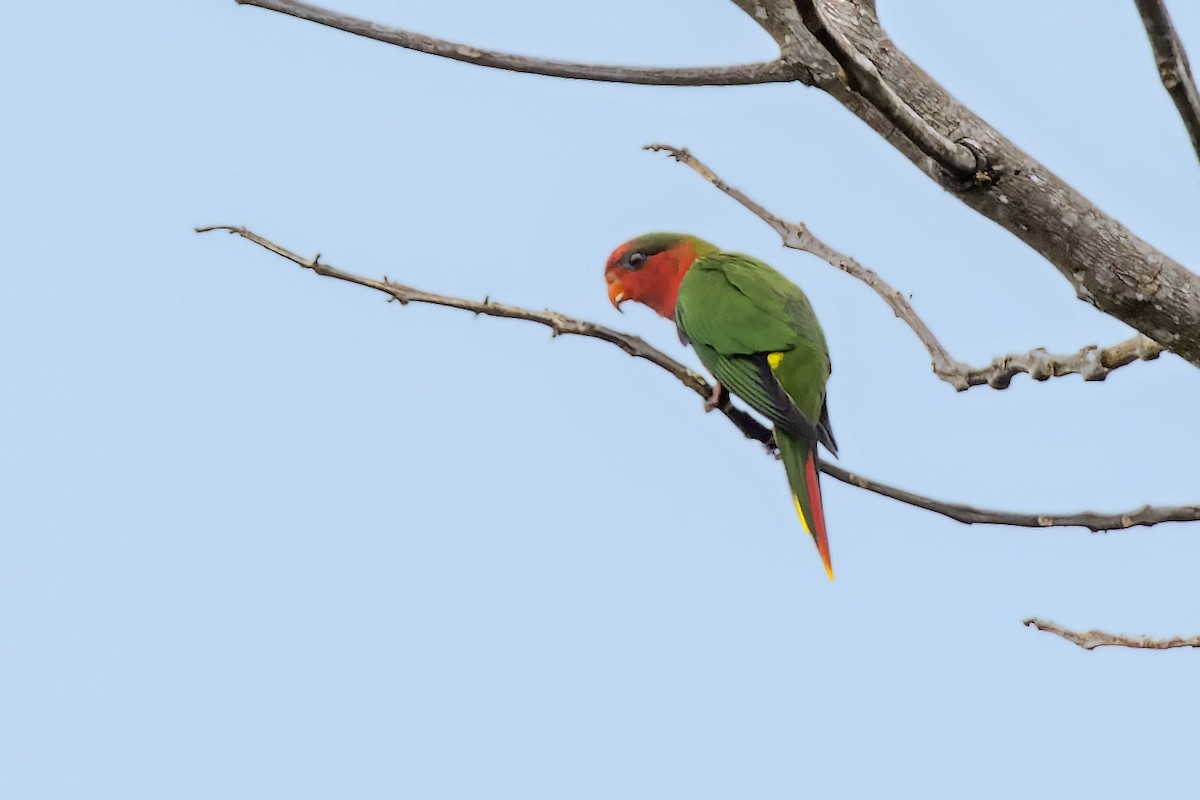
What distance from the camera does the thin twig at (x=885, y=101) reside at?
4.56 feet

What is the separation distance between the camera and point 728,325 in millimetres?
3852

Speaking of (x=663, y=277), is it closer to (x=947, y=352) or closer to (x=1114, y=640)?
(x=947, y=352)

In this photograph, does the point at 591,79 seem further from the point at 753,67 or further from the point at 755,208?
the point at 755,208

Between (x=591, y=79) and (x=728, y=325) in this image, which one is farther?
(x=728, y=325)

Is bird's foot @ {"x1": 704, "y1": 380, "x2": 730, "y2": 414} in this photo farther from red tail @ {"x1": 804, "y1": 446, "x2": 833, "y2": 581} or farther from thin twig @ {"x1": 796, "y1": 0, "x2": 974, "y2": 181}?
thin twig @ {"x1": 796, "y1": 0, "x2": 974, "y2": 181}

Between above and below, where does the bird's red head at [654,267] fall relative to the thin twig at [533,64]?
above

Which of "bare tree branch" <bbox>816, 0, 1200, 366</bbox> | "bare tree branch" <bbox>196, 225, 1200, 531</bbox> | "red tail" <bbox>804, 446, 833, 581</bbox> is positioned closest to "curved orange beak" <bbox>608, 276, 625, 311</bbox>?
"red tail" <bbox>804, 446, 833, 581</bbox>

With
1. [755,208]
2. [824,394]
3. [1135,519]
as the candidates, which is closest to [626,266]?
[824,394]

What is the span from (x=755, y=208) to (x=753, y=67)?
39.6 inches

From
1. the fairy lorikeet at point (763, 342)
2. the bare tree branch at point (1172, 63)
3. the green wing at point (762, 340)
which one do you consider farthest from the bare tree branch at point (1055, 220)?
the green wing at point (762, 340)

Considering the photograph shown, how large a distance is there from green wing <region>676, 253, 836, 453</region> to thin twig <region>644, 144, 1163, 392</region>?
0.73m

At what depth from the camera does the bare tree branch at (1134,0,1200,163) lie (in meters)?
1.54

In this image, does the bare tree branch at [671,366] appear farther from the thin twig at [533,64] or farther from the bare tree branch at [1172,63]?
the bare tree branch at [1172,63]

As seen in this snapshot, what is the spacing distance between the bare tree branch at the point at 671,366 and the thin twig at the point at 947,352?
0.26 meters
